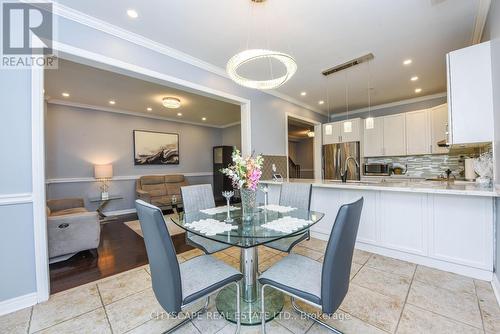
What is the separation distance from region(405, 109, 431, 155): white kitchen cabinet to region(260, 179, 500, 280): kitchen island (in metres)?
2.33

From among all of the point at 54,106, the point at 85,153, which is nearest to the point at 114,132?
the point at 85,153

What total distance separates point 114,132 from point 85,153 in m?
0.85

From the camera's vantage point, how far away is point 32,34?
190cm

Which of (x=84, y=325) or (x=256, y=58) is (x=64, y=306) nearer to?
(x=84, y=325)

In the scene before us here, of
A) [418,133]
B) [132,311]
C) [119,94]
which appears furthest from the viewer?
[418,133]

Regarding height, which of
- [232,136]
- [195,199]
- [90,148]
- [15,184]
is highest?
[232,136]

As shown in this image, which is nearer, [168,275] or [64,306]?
[168,275]

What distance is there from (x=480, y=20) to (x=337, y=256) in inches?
125

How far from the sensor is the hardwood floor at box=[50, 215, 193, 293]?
2.26m

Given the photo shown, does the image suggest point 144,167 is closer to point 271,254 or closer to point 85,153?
point 85,153

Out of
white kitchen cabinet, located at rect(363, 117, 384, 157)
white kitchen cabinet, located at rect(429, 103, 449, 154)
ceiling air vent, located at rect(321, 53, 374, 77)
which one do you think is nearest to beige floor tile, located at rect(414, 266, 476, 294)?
ceiling air vent, located at rect(321, 53, 374, 77)

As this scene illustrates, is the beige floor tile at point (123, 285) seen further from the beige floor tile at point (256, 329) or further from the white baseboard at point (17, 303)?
the beige floor tile at point (256, 329)

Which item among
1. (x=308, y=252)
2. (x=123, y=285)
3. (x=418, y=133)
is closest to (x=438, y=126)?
(x=418, y=133)

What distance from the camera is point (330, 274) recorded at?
44.5 inches
